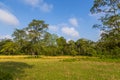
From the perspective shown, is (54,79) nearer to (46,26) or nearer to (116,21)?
(116,21)

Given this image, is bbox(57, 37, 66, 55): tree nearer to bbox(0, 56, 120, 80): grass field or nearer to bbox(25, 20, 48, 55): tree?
bbox(25, 20, 48, 55): tree

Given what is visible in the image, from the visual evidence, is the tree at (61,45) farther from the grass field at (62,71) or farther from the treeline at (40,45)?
the grass field at (62,71)

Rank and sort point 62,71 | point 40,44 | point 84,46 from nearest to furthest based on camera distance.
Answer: point 62,71
point 40,44
point 84,46

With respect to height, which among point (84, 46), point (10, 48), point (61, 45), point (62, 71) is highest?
point (61, 45)

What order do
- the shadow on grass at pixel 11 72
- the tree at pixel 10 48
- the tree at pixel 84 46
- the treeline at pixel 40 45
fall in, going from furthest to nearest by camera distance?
1. the tree at pixel 84 46
2. the tree at pixel 10 48
3. the treeline at pixel 40 45
4. the shadow on grass at pixel 11 72

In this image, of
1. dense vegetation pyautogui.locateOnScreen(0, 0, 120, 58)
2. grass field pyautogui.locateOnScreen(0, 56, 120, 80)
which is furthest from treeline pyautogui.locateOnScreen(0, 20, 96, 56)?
grass field pyautogui.locateOnScreen(0, 56, 120, 80)

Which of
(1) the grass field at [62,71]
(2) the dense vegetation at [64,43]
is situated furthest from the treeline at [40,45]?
(1) the grass field at [62,71]

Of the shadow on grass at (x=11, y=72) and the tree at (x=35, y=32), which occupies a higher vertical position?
the tree at (x=35, y=32)

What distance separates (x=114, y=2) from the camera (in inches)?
1341

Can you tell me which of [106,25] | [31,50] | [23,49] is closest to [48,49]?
[31,50]

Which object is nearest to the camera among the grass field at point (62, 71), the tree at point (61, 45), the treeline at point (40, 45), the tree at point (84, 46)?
the grass field at point (62, 71)

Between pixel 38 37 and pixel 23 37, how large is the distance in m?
6.20

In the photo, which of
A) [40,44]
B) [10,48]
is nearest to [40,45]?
[40,44]

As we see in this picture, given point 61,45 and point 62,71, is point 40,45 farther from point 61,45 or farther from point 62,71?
point 62,71
